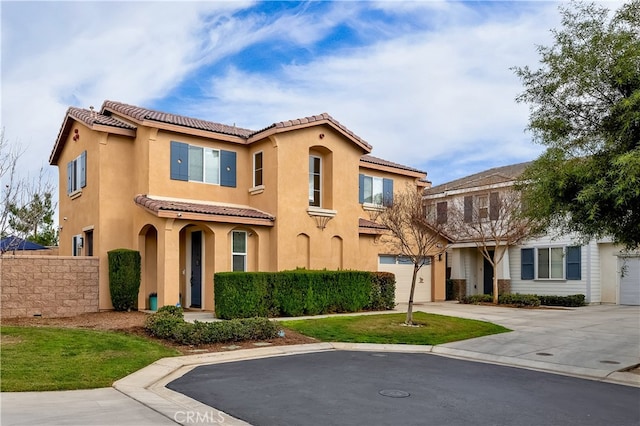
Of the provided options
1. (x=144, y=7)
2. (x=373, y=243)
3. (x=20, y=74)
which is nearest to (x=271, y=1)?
(x=144, y=7)

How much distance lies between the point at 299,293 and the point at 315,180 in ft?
19.1

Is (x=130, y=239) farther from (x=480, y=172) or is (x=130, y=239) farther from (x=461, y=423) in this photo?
(x=480, y=172)

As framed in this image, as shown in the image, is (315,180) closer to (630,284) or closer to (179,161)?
(179,161)

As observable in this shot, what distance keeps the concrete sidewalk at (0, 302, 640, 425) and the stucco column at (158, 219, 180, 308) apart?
3.70 feet

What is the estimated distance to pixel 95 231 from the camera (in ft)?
63.8

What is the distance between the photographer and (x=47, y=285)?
55.6ft

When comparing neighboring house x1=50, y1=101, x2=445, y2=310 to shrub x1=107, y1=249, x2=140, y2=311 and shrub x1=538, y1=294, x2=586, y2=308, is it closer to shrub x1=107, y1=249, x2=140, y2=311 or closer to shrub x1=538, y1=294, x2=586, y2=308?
shrub x1=107, y1=249, x2=140, y2=311

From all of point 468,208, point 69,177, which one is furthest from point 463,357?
point 468,208

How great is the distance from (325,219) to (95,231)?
869cm

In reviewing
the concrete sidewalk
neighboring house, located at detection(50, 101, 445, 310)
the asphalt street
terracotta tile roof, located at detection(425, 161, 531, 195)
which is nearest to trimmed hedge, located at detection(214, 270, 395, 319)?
the concrete sidewalk

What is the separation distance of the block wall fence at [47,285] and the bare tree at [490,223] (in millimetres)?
17347

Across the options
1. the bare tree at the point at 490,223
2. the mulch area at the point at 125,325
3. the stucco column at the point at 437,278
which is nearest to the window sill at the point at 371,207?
the stucco column at the point at 437,278

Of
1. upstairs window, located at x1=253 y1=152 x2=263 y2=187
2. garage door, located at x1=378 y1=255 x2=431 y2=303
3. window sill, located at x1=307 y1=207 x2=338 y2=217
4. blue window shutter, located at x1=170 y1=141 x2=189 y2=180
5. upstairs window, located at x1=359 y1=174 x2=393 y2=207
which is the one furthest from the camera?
garage door, located at x1=378 y1=255 x2=431 y2=303

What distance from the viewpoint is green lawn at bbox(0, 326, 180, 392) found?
859 centimetres
